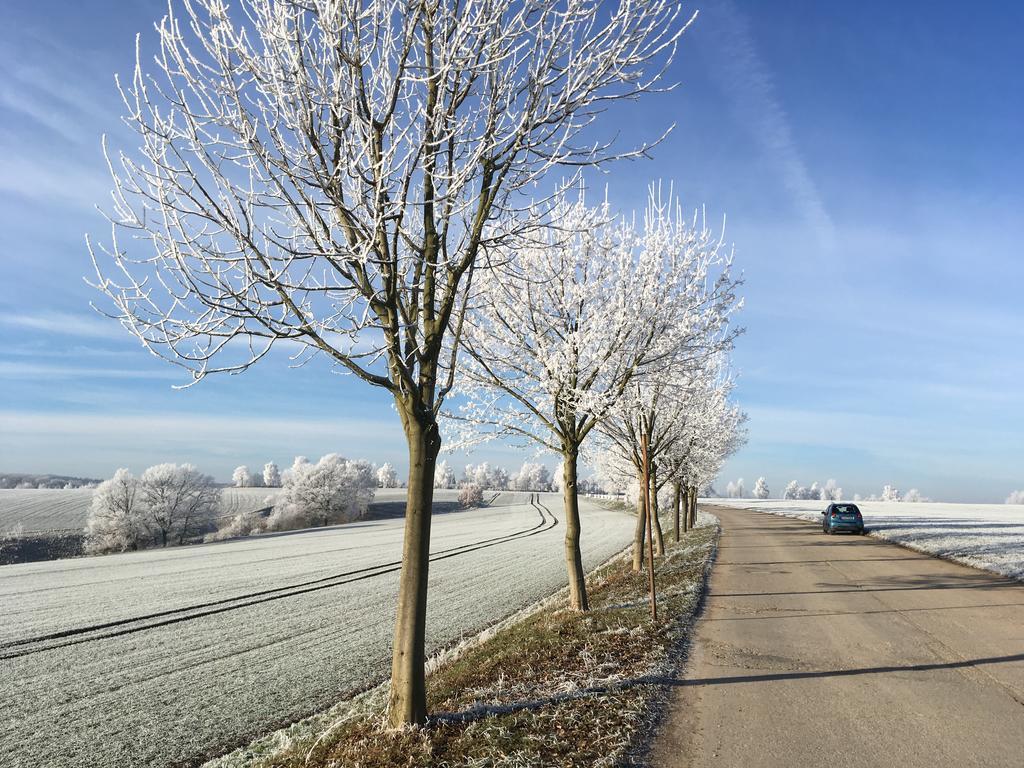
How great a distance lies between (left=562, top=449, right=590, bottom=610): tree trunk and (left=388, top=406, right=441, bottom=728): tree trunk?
661 centimetres

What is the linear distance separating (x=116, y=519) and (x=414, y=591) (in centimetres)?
6594

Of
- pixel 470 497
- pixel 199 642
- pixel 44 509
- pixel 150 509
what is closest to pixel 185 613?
pixel 199 642

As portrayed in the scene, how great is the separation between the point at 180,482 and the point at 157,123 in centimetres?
7049

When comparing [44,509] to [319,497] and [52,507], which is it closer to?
[52,507]

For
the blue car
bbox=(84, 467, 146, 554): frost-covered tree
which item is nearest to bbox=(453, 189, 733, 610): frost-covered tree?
the blue car

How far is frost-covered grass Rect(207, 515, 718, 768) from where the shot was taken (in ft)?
17.2

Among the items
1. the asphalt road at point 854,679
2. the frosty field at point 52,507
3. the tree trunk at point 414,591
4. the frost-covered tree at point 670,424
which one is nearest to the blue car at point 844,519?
the frost-covered tree at point 670,424

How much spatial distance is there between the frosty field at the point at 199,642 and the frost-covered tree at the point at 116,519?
23704mm

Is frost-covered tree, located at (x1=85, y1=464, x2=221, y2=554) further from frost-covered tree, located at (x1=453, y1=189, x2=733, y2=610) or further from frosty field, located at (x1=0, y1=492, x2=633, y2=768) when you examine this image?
frost-covered tree, located at (x1=453, y1=189, x2=733, y2=610)

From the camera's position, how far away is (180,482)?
65.2m

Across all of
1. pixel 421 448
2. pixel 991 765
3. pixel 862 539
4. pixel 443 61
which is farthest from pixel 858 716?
pixel 862 539

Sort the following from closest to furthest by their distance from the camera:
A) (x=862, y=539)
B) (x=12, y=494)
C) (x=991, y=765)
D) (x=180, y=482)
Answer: (x=991, y=765) < (x=862, y=539) < (x=180, y=482) < (x=12, y=494)

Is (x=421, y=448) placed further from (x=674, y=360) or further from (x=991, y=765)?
(x=674, y=360)

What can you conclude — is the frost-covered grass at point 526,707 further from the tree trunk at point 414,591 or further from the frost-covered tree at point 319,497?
the frost-covered tree at point 319,497
